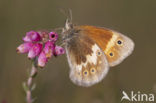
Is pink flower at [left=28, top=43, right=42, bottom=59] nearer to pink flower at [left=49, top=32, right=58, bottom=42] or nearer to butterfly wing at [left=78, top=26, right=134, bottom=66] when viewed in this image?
pink flower at [left=49, top=32, right=58, bottom=42]

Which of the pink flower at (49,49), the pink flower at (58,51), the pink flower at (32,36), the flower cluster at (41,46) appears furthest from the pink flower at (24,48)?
the pink flower at (58,51)

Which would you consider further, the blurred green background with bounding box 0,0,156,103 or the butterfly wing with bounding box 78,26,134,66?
the blurred green background with bounding box 0,0,156,103

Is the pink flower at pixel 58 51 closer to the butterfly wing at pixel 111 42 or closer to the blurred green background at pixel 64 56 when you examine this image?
the butterfly wing at pixel 111 42

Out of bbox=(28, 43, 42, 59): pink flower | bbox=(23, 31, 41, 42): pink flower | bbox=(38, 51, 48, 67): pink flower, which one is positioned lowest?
bbox=(38, 51, 48, 67): pink flower

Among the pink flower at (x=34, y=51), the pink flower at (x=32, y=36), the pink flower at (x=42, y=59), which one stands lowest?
the pink flower at (x=42, y=59)

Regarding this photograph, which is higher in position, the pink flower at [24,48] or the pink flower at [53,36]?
the pink flower at [53,36]

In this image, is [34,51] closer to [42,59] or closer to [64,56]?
[42,59]

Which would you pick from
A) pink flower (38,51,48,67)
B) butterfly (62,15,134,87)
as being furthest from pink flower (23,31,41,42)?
butterfly (62,15,134,87)

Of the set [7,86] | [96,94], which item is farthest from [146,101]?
[7,86]

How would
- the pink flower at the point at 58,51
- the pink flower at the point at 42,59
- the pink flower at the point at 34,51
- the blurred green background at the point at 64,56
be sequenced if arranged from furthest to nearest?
the blurred green background at the point at 64,56 → the pink flower at the point at 58,51 → the pink flower at the point at 34,51 → the pink flower at the point at 42,59
